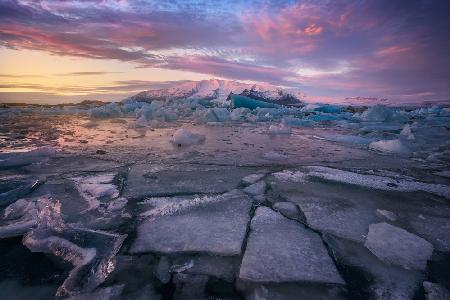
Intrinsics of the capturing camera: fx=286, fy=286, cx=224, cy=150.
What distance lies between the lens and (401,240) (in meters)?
1.60

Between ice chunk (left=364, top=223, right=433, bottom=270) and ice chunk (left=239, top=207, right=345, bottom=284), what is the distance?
0.99ft

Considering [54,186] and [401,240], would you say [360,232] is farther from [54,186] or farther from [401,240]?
[54,186]

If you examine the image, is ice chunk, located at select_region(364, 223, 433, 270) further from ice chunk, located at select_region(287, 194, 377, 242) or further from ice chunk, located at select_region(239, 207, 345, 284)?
ice chunk, located at select_region(239, 207, 345, 284)

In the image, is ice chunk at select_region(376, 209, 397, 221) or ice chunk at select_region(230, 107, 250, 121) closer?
ice chunk at select_region(376, 209, 397, 221)

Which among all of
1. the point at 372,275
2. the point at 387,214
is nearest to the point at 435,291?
the point at 372,275

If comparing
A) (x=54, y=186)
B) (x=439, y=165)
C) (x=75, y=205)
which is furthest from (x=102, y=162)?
(x=439, y=165)

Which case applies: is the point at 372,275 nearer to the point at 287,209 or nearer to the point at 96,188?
Result: the point at 287,209

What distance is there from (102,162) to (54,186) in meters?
0.93


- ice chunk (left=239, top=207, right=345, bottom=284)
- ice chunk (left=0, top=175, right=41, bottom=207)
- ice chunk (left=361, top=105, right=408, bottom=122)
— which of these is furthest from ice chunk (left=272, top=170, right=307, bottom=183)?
ice chunk (left=361, top=105, right=408, bottom=122)

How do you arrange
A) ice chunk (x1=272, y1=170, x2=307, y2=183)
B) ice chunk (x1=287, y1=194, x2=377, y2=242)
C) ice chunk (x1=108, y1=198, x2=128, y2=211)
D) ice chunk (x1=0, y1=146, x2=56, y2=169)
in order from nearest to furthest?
ice chunk (x1=287, y1=194, x2=377, y2=242)
ice chunk (x1=108, y1=198, x2=128, y2=211)
ice chunk (x1=272, y1=170, x2=307, y2=183)
ice chunk (x1=0, y1=146, x2=56, y2=169)

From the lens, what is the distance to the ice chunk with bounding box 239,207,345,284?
4.27 ft

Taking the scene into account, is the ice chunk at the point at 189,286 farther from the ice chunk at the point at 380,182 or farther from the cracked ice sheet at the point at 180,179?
the ice chunk at the point at 380,182

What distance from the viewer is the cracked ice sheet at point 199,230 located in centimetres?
153

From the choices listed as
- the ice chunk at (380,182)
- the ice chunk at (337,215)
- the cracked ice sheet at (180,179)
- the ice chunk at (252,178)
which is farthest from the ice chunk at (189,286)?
the ice chunk at (380,182)
